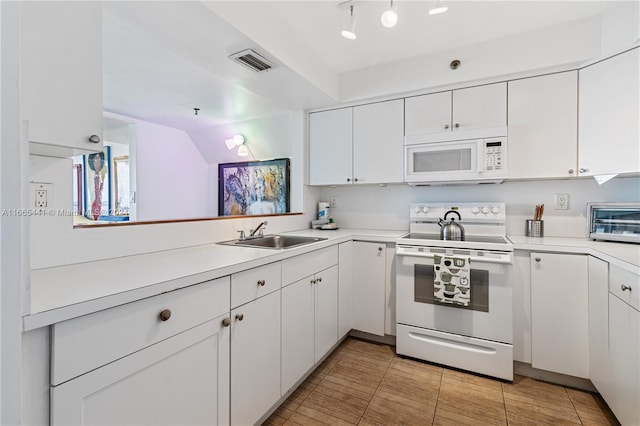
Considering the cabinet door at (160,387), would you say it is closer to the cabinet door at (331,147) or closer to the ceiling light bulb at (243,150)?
the cabinet door at (331,147)

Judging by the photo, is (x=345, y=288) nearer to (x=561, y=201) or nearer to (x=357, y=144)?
(x=357, y=144)

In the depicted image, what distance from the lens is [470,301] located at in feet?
6.78

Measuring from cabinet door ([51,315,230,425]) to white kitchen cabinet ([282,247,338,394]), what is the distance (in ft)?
1.61

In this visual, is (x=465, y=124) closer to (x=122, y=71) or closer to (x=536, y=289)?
(x=536, y=289)

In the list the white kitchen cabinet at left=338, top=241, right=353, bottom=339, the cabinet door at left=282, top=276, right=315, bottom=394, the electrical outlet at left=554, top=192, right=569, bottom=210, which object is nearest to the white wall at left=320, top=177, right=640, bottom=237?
the electrical outlet at left=554, top=192, right=569, bottom=210

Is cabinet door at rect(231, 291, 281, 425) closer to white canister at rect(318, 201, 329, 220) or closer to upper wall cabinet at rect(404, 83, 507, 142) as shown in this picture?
white canister at rect(318, 201, 329, 220)

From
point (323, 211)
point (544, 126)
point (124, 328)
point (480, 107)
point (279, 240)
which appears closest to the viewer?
point (124, 328)

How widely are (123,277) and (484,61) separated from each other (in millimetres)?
2678

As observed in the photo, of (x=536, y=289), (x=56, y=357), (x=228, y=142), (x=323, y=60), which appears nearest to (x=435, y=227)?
(x=536, y=289)

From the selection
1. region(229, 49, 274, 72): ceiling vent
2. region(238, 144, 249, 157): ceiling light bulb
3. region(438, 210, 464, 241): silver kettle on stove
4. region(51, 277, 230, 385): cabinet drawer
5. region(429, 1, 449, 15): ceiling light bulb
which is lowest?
region(51, 277, 230, 385): cabinet drawer

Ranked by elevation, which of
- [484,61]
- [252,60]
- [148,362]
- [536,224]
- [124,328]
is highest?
[484,61]

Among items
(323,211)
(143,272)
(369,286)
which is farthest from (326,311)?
(143,272)

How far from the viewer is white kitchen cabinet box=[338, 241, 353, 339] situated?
238 centimetres

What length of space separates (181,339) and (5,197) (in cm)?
72
